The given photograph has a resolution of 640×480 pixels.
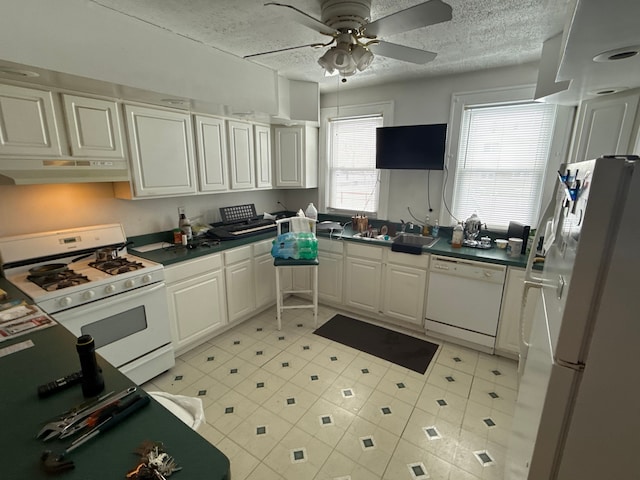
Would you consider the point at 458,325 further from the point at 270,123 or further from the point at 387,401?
the point at 270,123

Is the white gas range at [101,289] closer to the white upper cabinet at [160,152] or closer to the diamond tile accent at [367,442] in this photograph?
the white upper cabinet at [160,152]

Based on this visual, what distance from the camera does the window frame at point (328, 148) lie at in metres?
3.41

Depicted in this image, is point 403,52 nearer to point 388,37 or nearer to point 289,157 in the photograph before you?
point 388,37

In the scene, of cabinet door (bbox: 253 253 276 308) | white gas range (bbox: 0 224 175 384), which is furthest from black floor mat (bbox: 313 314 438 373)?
white gas range (bbox: 0 224 175 384)

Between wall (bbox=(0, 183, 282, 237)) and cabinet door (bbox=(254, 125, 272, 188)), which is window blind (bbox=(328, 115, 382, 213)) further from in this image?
wall (bbox=(0, 183, 282, 237))

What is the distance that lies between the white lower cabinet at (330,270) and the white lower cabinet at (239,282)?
0.81 m

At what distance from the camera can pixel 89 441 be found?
2.75ft

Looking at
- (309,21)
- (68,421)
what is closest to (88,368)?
(68,421)

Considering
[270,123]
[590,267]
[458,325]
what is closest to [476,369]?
[458,325]

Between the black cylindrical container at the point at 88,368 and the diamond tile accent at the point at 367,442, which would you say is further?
the diamond tile accent at the point at 367,442

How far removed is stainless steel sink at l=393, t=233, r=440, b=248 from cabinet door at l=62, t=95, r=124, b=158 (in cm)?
260

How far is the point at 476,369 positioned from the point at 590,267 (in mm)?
2169

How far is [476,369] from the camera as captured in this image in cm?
259

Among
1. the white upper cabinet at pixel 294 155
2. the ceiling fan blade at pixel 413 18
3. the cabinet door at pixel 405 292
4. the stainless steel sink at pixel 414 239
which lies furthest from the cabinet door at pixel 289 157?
the ceiling fan blade at pixel 413 18
